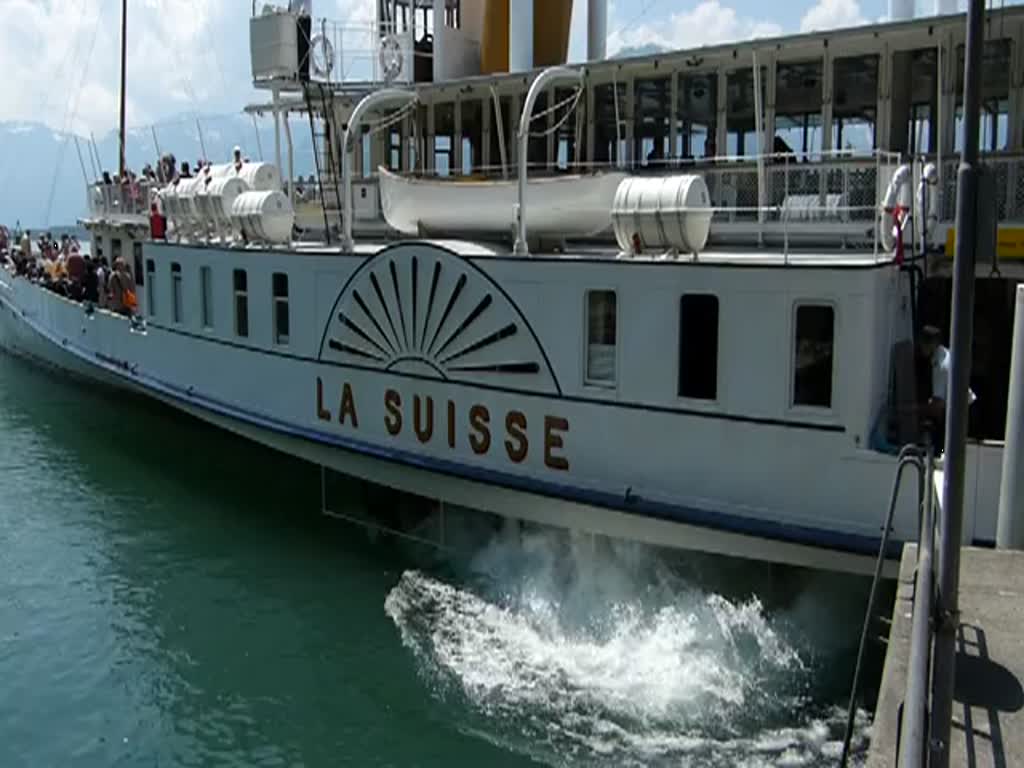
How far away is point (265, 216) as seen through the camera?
14727 mm

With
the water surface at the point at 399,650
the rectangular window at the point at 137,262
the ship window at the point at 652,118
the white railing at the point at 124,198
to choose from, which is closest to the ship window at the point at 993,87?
the ship window at the point at 652,118

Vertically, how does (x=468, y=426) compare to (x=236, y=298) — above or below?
below

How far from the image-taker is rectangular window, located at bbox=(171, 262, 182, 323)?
1685 cm

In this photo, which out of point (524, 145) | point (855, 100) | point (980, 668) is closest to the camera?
point (980, 668)

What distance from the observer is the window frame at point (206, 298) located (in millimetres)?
15969

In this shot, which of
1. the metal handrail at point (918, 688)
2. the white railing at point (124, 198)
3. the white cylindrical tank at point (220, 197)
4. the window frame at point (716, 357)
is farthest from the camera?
the white railing at point (124, 198)

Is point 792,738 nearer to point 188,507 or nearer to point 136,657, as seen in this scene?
point 136,657

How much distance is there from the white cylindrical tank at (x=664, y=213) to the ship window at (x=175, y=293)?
9.03 meters

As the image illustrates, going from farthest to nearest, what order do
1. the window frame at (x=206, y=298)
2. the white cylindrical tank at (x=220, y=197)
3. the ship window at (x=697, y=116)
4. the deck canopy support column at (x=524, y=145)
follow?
the white cylindrical tank at (x=220, y=197)
the window frame at (x=206, y=298)
the ship window at (x=697, y=116)
the deck canopy support column at (x=524, y=145)

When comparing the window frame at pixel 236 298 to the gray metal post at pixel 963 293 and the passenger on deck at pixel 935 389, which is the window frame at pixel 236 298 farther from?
the gray metal post at pixel 963 293

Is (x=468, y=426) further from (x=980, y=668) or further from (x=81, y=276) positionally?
(x=81, y=276)

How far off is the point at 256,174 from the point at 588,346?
8.18m

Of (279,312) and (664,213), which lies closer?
(664,213)

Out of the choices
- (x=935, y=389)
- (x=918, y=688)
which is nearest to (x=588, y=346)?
(x=935, y=389)
